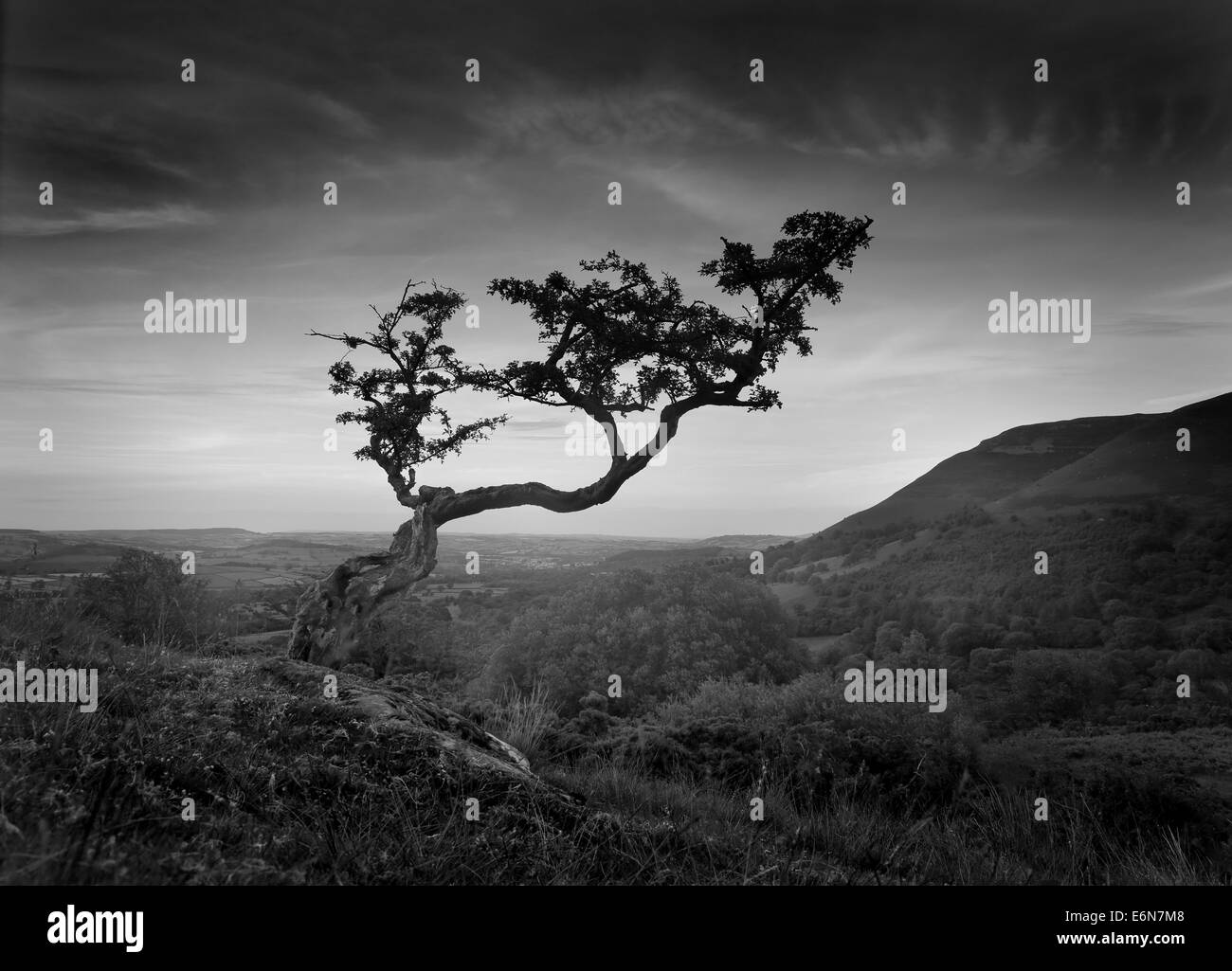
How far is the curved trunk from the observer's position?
1005 cm

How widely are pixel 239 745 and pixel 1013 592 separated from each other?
195 ft

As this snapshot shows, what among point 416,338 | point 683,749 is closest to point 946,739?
point 683,749

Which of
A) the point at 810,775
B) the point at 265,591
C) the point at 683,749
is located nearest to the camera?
the point at 683,749

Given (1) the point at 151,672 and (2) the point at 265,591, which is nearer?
(1) the point at 151,672

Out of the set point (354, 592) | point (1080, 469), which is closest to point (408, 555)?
point (354, 592)

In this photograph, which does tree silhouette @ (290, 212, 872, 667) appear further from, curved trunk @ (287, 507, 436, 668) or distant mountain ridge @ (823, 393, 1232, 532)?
distant mountain ridge @ (823, 393, 1232, 532)

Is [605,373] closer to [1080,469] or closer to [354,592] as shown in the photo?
[354,592]

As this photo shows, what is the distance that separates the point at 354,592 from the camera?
34.5 feet

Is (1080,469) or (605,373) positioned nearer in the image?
(605,373)

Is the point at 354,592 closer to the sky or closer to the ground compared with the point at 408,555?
closer to the ground

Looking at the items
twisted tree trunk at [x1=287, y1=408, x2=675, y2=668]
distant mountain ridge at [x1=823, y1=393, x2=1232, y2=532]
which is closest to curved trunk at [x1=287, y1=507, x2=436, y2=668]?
twisted tree trunk at [x1=287, y1=408, x2=675, y2=668]
